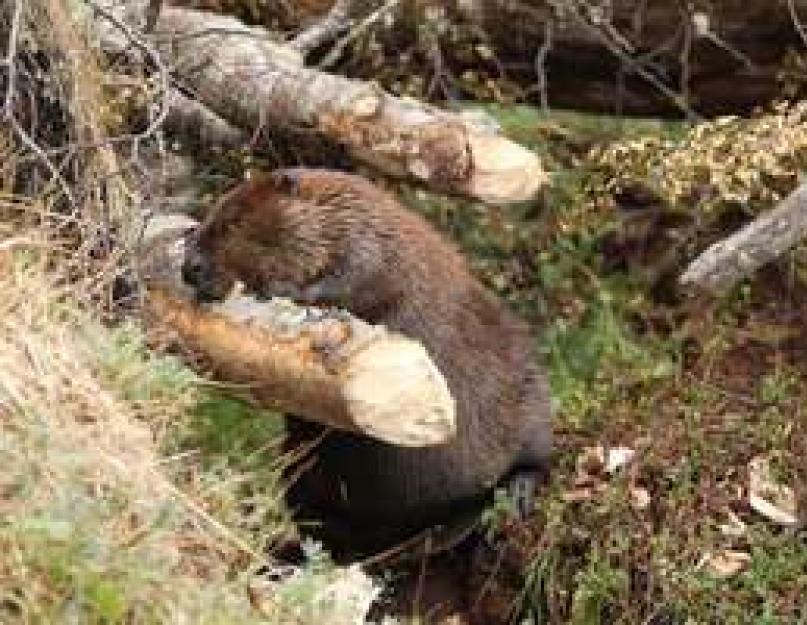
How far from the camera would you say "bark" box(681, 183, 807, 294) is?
236 inches

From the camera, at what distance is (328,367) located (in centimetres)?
543

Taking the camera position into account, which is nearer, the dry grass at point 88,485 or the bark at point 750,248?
the dry grass at point 88,485

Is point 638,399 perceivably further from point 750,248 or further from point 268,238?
point 268,238

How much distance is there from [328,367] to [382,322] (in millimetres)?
669

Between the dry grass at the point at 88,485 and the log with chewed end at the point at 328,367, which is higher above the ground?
the dry grass at the point at 88,485

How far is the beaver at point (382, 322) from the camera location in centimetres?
606

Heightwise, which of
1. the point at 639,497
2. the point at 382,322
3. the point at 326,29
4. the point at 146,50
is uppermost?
the point at 146,50

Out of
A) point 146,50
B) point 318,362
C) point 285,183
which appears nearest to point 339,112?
point 285,183

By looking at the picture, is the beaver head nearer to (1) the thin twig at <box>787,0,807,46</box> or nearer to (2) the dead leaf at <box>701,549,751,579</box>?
(2) the dead leaf at <box>701,549,751,579</box>

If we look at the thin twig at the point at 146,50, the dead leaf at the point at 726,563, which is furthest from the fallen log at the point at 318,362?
the dead leaf at the point at 726,563

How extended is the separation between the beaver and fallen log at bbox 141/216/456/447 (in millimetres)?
151

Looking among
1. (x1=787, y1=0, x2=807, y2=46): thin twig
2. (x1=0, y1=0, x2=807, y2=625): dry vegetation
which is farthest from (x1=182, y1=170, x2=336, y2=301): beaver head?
(x1=787, y1=0, x2=807, y2=46): thin twig

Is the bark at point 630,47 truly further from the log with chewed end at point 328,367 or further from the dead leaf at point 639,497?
the log with chewed end at point 328,367

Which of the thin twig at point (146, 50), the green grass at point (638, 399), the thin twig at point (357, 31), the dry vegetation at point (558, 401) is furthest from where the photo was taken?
the thin twig at point (357, 31)
